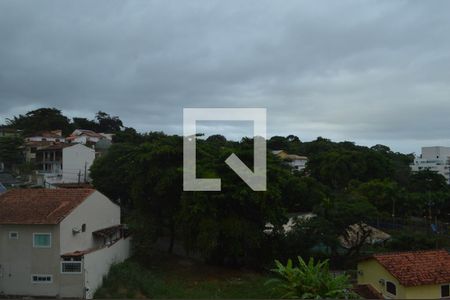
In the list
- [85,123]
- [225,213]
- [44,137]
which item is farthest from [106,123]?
[225,213]

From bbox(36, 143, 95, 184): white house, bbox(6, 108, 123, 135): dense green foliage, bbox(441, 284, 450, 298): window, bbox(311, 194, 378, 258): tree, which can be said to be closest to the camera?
bbox(441, 284, 450, 298): window

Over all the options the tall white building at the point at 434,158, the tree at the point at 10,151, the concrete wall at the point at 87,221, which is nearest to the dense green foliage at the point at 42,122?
the tree at the point at 10,151

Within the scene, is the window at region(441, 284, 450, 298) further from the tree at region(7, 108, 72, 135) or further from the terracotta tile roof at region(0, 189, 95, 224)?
the tree at region(7, 108, 72, 135)

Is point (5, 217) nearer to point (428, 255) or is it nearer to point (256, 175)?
point (256, 175)

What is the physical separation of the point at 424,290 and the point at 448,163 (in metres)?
61.7

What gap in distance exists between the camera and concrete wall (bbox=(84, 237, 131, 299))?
13487 millimetres

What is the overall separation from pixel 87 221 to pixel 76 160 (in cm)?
2229

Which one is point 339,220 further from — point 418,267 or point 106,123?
point 106,123

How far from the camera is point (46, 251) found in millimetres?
13883

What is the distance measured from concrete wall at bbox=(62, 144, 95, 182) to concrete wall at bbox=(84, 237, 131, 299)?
68.2 ft

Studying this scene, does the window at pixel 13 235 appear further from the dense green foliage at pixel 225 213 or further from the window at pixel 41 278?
the dense green foliage at pixel 225 213

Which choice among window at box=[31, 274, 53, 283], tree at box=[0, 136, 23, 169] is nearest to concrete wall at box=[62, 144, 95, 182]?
tree at box=[0, 136, 23, 169]

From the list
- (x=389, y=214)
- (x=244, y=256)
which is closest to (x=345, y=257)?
(x=244, y=256)

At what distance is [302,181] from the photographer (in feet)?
94.3
